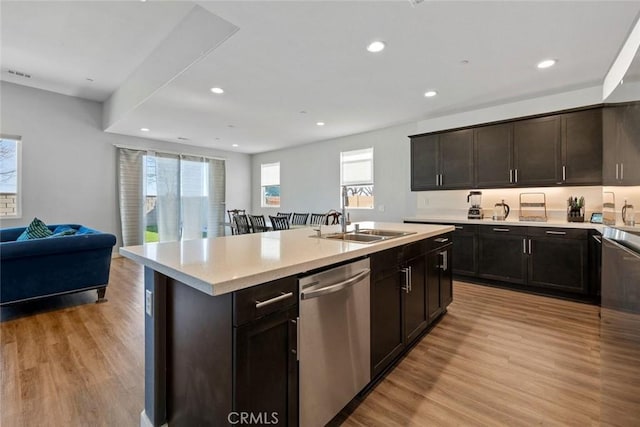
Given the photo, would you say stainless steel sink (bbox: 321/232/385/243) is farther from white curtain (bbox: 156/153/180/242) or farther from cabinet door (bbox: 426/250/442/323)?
white curtain (bbox: 156/153/180/242)

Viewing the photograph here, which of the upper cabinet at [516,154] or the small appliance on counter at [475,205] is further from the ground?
the upper cabinet at [516,154]

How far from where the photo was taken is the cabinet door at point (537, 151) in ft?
12.0

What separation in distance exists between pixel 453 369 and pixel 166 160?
7.02 meters

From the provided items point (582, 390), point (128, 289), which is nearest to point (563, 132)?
point (582, 390)

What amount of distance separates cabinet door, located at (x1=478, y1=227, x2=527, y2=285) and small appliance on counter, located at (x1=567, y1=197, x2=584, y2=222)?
2.15 ft

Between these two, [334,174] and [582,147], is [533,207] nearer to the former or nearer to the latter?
[582,147]

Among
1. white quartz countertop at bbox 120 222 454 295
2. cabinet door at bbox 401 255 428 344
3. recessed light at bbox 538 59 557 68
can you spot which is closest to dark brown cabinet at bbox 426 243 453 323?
cabinet door at bbox 401 255 428 344

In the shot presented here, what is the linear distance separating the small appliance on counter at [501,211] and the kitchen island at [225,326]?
341 cm

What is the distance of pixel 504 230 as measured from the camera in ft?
12.4

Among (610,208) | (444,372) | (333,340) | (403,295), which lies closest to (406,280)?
(403,295)

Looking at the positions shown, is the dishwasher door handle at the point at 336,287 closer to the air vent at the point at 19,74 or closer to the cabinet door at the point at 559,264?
the cabinet door at the point at 559,264

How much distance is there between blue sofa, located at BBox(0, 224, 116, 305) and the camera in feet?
9.07

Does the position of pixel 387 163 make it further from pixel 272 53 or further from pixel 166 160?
pixel 166 160

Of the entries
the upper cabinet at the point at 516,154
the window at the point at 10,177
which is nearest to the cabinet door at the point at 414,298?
the upper cabinet at the point at 516,154
